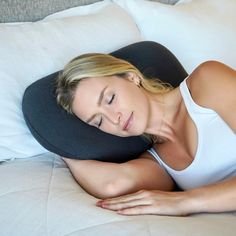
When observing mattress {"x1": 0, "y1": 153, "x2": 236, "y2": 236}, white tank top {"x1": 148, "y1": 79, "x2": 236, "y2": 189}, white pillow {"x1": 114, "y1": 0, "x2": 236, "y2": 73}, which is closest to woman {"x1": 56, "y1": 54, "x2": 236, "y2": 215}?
white tank top {"x1": 148, "y1": 79, "x2": 236, "y2": 189}

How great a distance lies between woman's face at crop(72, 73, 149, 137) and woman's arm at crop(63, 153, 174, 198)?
99 mm

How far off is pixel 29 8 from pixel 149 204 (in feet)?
2.79

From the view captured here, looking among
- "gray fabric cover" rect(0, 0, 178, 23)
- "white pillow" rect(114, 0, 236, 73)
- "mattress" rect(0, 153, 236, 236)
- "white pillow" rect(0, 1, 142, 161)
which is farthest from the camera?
"white pillow" rect(114, 0, 236, 73)

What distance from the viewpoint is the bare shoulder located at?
1.17 m

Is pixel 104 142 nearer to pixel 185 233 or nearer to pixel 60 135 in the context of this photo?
pixel 60 135

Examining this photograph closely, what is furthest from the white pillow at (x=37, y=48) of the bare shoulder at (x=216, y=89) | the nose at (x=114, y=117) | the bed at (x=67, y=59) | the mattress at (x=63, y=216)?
the bare shoulder at (x=216, y=89)

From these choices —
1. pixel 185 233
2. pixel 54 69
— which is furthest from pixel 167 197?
pixel 54 69

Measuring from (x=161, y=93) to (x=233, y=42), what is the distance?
1.52 feet

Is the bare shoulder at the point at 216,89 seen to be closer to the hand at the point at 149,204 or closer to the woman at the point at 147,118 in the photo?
the woman at the point at 147,118

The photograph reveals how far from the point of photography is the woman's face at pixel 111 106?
123 centimetres

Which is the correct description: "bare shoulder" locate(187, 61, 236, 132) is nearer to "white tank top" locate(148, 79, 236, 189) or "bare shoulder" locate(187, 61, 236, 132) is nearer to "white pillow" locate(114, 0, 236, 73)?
"white tank top" locate(148, 79, 236, 189)

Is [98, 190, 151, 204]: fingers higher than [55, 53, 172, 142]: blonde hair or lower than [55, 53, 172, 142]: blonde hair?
lower

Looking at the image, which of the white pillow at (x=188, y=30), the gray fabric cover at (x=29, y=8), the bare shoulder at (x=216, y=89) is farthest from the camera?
the white pillow at (x=188, y=30)

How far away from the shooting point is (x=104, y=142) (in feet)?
4.21
